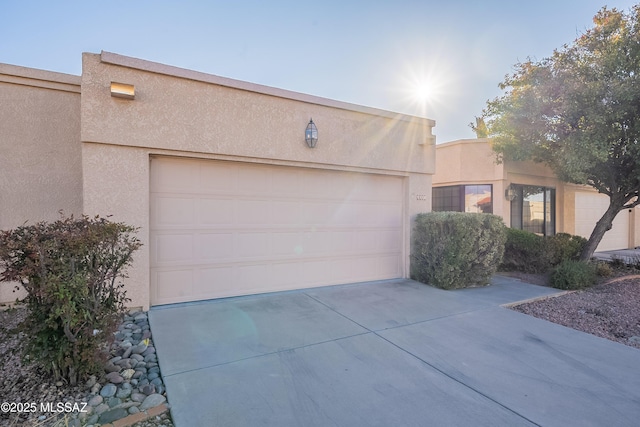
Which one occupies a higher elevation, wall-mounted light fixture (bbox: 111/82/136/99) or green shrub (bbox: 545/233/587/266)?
wall-mounted light fixture (bbox: 111/82/136/99)

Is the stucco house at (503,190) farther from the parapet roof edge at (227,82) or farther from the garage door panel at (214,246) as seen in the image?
the garage door panel at (214,246)

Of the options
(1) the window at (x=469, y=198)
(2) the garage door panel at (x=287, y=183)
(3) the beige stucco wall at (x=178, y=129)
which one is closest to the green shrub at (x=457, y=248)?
(3) the beige stucco wall at (x=178, y=129)

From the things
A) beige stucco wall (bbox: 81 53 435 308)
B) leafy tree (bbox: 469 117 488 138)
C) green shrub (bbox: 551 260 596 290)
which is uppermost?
leafy tree (bbox: 469 117 488 138)

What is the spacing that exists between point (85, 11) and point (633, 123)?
10965 mm

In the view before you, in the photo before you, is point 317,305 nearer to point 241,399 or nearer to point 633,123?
point 241,399

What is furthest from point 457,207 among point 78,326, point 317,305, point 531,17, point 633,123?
point 78,326

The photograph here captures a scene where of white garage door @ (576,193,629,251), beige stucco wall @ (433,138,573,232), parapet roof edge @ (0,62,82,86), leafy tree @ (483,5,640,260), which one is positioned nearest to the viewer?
parapet roof edge @ (0,62,82,86)

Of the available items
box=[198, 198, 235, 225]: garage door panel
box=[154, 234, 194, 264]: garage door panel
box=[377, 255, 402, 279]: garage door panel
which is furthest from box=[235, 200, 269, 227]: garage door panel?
box=[377, 255, 402, 279]: garage door panel

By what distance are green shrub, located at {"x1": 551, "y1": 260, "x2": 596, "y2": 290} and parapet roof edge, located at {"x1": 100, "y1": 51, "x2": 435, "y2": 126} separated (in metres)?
4.82

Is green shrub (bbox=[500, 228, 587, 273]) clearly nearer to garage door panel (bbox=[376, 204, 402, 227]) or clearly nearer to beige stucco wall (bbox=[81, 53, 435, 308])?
garage door panel (bbox=[376, 204, 402, 227])

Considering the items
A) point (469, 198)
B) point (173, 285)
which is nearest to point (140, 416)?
point (173, 285)

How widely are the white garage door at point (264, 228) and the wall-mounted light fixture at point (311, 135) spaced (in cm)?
53

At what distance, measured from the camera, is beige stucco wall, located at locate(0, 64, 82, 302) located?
4.83 metres

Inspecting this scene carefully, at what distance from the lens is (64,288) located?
2518mm
